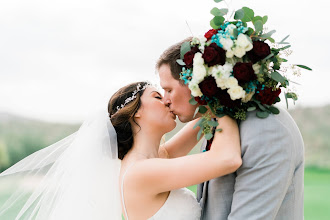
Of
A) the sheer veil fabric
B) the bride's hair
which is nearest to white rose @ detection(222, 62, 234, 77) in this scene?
the bride's hair

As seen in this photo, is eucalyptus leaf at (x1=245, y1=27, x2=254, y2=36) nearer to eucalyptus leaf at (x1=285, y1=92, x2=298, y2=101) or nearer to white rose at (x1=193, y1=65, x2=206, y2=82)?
white rose at (x1=193, y1=65, x2=206, y2=82)

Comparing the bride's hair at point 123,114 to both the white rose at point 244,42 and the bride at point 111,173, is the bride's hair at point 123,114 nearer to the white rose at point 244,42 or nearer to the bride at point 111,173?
the bride at point 111,173

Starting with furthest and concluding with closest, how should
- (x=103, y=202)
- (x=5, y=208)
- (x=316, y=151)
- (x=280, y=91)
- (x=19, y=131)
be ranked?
1. (x=316, y=151)
2. (x=19, y=131)
3. (x=5, y=208)
4. (x=103, y=202)
5. (x=280, y=91)

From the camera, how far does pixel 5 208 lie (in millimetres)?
3502

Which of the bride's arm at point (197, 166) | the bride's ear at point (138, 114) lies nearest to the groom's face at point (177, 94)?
the bride's ear at point (138, 114)

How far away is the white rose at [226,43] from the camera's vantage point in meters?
2.52

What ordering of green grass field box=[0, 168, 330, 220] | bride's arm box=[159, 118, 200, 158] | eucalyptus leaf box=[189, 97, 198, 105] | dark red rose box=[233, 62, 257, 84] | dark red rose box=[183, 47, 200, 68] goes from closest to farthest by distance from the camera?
dark red rose box=[233, 62, 257, 84] → dark red rose box=[183, 47, 200, 68] → eucalyptus leaf box=[189, 97, 198, 105] → bride's arm box=[159, 118, 200, 158] → green grass field box=[0, 168, 330, 220]

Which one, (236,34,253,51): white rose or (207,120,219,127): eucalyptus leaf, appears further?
(207,120,219,127): eucalyptus leaf

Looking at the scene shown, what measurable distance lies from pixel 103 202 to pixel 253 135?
4.45 feet

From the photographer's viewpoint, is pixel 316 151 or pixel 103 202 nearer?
pixel 103 202

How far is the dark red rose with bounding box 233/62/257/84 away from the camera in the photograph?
8.11 feet

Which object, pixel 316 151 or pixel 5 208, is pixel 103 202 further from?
pixel 316 151

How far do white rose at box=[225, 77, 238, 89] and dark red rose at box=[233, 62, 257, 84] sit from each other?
1.1 inches

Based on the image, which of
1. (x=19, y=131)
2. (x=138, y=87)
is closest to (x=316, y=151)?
(x=19, y=131)
